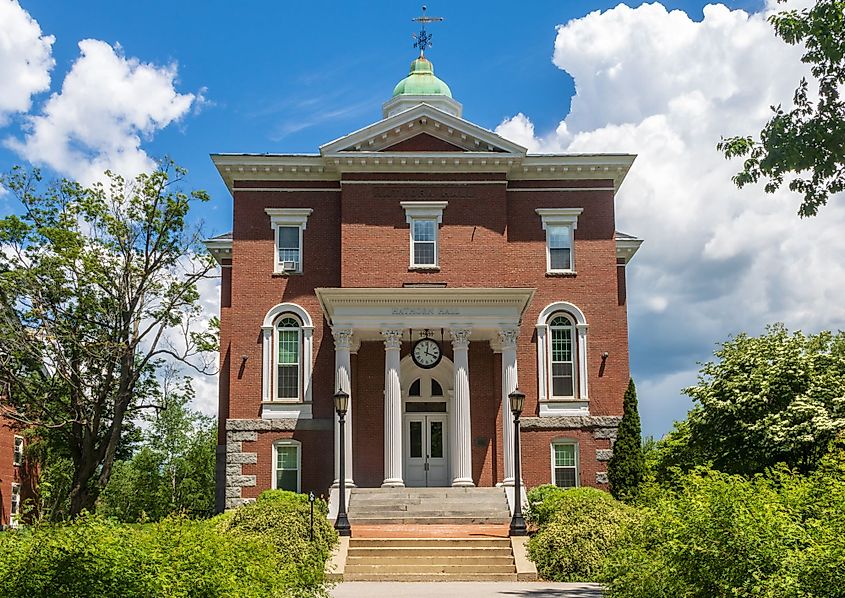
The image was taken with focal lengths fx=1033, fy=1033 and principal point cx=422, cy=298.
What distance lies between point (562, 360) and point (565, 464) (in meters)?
3.55

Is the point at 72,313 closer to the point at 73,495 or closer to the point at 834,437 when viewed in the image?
the point at 73,495

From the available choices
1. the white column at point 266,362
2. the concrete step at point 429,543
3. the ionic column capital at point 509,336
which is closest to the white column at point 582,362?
the ionic column capital at point 509,336

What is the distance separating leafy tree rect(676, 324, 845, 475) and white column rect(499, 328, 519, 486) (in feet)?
21.6

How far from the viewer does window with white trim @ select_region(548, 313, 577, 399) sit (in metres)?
35.3

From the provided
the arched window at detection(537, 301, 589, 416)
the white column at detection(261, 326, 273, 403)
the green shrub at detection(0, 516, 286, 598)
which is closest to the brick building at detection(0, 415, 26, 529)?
the white column at detection(261, 326, 273, 403)

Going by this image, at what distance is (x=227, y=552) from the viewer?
13117mm

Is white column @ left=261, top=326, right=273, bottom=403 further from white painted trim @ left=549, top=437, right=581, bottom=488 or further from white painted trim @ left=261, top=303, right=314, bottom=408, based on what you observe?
white painted trim @ left=549, top=437, right=581, bottom=488

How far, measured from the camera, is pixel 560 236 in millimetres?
36344

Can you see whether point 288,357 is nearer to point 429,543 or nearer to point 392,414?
point 392,414

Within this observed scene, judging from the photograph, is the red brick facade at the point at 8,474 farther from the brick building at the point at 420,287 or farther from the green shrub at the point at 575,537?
the green shrub at the point at 575,537

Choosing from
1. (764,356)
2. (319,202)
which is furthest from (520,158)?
(764,356)

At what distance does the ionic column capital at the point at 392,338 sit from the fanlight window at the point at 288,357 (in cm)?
429

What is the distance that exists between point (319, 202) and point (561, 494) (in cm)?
1411

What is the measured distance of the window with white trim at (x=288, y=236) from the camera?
35.8 meters
